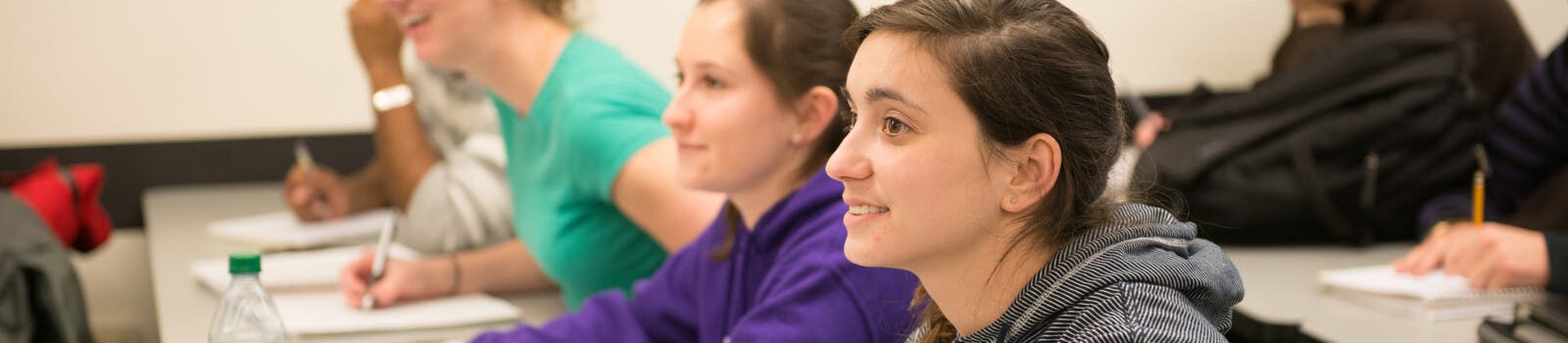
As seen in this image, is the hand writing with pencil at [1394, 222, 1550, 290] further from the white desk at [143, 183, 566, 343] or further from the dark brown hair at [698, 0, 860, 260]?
the white desk at [143, 183, 566, 343]

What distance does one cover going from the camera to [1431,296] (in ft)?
5.67

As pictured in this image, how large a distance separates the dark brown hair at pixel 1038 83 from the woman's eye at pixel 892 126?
5cm

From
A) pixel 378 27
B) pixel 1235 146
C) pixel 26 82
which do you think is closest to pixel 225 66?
pixel 26 82

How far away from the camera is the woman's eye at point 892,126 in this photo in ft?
2.98

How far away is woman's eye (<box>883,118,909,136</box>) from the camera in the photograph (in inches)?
35.7

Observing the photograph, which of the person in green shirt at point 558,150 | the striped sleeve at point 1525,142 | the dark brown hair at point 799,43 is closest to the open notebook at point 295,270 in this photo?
the person in green shirt at point 558,150

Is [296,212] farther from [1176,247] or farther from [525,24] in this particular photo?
[1176,247]

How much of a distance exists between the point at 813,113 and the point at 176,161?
2.06 metres

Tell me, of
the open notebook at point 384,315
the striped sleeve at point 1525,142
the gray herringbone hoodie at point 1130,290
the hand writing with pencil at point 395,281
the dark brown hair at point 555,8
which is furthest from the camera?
the striped sleeve at point 1525,142

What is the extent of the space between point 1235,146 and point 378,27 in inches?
53.4

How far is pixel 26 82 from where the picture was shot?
2.86 meters

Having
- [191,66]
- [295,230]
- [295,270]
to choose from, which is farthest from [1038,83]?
[191,66]

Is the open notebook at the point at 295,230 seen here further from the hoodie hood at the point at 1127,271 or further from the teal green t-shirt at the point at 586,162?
the hoodie hood at the point at 1127,271

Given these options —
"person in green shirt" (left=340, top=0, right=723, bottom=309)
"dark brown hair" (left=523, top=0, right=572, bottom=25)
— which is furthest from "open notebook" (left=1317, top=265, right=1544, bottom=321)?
Answer: "dark brown hair" (left=523, top=0, right=572, bottom=25)
